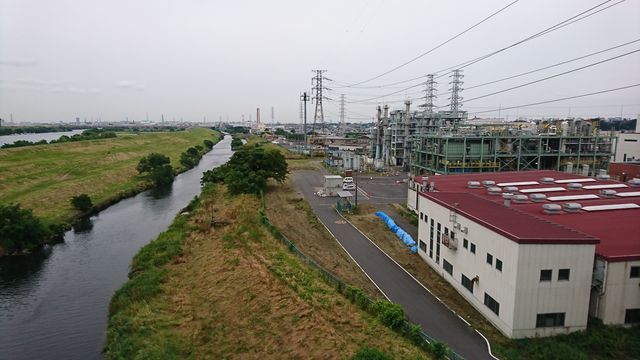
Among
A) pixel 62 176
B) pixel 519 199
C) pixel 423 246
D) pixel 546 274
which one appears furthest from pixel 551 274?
pixel 62 176

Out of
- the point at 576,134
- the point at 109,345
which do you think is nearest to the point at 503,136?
the point at 576,134

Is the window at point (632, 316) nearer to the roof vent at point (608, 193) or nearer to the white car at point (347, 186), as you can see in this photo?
the roof vent at point (608, 193)

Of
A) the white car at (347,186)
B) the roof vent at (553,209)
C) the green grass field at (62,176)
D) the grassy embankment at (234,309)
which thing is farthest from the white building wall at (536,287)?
the green grass field at (62,176)

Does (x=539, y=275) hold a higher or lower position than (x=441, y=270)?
higher

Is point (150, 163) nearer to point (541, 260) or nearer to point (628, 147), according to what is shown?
point (541, 260)

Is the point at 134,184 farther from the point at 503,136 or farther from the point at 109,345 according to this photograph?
the point at 503,136

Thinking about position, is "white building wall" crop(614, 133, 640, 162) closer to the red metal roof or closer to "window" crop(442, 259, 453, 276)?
the red metal roof
